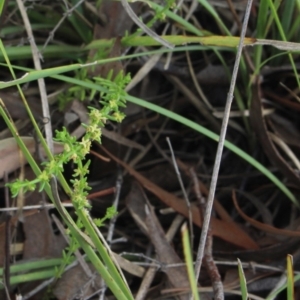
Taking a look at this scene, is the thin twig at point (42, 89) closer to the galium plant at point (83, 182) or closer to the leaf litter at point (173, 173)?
the leaf litter at point (173, 173)

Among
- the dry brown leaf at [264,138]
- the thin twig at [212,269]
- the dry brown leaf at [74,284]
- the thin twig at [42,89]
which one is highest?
the thin twig at [42,89]

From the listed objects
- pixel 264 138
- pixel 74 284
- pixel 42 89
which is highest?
pixel 42 89

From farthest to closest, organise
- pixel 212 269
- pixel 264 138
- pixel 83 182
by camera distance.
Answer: pixel 264 138
pixel 212 269
pixel 83 182

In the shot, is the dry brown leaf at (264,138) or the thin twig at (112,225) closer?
the thin twig at (112,225)

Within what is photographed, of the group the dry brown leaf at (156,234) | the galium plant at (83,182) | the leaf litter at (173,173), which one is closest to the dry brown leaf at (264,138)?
the leaf litter at (173,173)

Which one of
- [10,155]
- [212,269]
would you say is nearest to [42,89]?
[10,155]

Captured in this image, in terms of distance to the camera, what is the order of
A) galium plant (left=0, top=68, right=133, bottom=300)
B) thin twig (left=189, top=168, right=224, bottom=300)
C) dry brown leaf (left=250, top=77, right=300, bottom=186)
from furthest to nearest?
dry brown leaf (left=250, top=77, right=300, bottom=186) < thin twig (left=189, top=168, right=224, bottom=300) < galium plant (left=0, top=68, right=133, bottom=300)

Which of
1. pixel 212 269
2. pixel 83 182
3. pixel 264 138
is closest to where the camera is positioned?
pixel 83 182

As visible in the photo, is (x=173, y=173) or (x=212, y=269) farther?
(x=173, y=173)

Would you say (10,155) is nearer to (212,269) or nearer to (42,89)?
(42,89)

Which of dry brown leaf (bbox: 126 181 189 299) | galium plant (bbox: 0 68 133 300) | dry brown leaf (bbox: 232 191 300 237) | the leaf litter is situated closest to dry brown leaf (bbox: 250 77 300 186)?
the leaf litter

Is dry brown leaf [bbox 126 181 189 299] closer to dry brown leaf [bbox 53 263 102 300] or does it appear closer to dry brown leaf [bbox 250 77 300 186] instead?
dry brown leaf [bbox 53 263 102 300]

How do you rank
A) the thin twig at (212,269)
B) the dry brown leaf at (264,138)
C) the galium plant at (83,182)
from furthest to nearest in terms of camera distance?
the dry brown leaf at (264,138) → the thin twig at (212,269) → the galium plant at (83,182)

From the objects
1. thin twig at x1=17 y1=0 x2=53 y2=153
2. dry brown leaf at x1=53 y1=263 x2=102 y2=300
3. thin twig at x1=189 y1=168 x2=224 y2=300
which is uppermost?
thin twig at x1=17 y1=0 x2=53 y2=153
